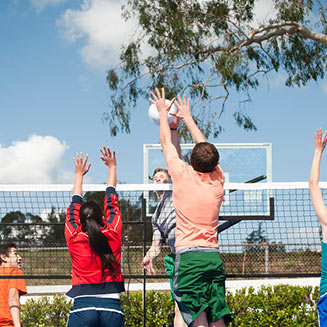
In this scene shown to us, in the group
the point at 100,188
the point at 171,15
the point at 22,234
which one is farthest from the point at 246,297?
the point at 171,15

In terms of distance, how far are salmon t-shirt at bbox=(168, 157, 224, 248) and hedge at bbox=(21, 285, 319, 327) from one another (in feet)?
13.6

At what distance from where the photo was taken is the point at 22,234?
14.1 m

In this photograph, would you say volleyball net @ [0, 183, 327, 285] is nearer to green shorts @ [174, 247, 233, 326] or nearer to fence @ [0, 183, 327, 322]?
fence @ [0, 183, 327, 322]

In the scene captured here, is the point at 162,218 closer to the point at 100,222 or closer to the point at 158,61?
the point at 100,222

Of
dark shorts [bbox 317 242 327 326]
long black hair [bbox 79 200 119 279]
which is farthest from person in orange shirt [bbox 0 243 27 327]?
dark shorts [bbox 317 242 327 326]

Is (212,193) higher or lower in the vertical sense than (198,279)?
higher

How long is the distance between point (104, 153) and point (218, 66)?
1545 centimetres

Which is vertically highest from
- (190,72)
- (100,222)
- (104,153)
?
(190,72)

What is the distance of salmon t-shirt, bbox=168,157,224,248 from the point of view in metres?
3.99

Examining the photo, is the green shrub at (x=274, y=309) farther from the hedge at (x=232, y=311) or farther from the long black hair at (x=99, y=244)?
the long black hair at (x=99, y=244)

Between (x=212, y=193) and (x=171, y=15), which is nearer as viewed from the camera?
(x=212, y=193)

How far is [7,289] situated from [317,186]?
3.08m

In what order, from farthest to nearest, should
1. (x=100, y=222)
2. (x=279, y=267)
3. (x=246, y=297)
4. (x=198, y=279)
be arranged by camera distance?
(x=279, y=267) < (x=246, y=297) < (x=100, y=222) < (x=198, y=279)

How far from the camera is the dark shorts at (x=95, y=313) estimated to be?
4.03 meters
